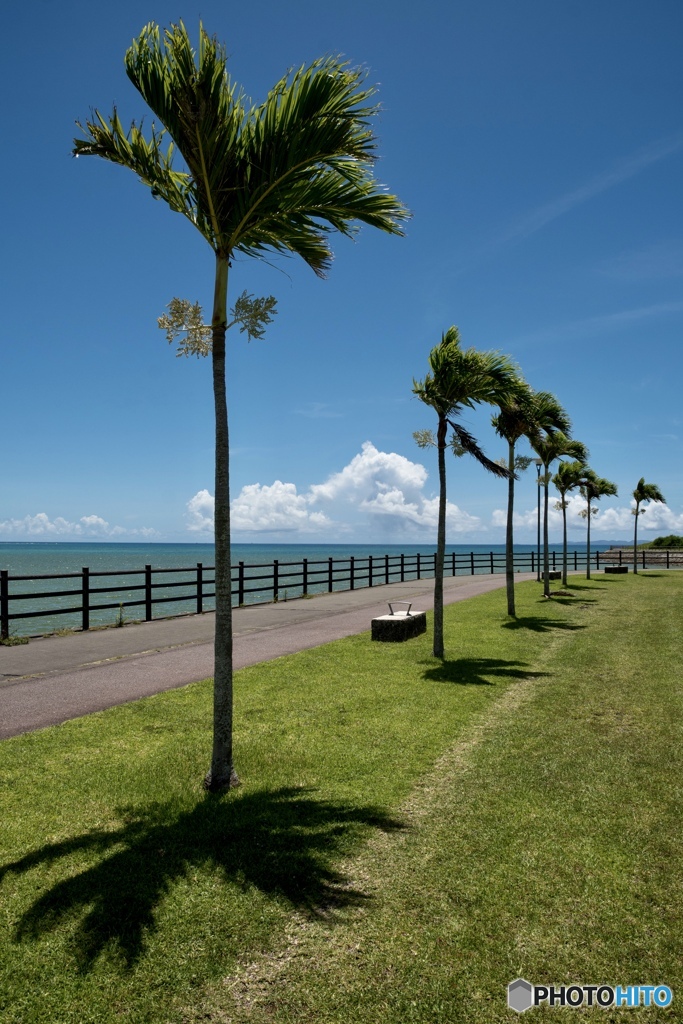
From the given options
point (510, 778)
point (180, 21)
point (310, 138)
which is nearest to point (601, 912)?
point (510, 778)

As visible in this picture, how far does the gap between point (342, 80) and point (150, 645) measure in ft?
32.9

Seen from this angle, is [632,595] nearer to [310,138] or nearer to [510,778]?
[510,778]

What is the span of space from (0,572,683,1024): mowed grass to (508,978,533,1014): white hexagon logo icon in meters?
0.05

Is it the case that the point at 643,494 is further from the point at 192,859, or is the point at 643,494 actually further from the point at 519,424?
the point at 192,859

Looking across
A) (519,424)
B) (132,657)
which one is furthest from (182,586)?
(132,657)

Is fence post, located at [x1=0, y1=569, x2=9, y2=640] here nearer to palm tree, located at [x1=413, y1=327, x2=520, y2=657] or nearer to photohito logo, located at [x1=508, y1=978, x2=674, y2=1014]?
palm tree, located at [x1=413, y1=327, x2=520, y2=657]

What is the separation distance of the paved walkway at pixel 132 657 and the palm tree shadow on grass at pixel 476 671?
9.57 feet

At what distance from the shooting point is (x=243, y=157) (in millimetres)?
5141

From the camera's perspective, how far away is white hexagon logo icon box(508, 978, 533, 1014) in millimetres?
2789

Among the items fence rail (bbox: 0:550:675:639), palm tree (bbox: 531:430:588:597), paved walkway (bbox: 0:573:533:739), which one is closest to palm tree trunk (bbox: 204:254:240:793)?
paved walkway (bbox: 0:573:533:739)

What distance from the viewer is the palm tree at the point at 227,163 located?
4824 millimetres

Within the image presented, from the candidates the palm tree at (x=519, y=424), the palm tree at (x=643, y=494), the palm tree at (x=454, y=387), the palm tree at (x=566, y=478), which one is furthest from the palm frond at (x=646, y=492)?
the palm tree at (x=454, y=387)

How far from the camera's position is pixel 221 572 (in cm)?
535

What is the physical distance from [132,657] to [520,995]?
9195 millimetres
